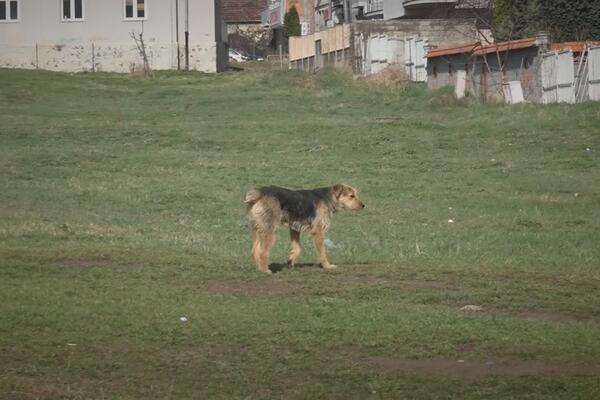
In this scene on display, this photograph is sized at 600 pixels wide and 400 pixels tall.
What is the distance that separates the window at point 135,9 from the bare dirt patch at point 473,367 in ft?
173

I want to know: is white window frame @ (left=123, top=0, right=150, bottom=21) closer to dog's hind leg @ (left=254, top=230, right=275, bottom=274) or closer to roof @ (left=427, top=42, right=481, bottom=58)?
roof @ (left=427, top=42, right=481, bottom=58)

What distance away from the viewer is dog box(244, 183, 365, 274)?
42.2 ft

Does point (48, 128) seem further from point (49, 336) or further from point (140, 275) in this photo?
point (49, 336)

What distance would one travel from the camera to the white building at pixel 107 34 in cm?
5925

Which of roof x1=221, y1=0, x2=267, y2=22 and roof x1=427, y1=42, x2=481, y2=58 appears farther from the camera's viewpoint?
roof x1=221, y1=0, x2=267, y2=22

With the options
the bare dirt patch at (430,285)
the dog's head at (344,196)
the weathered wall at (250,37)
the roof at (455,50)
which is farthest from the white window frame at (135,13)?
the bare dirt patch at (430,285)

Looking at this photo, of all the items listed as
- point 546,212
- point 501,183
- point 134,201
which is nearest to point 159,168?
point 134,201

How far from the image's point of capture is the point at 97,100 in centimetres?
4156

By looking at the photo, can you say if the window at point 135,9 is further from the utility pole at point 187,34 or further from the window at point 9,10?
the window at point 9,10

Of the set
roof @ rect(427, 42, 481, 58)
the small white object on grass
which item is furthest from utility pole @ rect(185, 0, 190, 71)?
the small white object on grass

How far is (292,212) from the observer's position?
13.1 m

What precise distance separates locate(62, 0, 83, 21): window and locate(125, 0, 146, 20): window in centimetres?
240

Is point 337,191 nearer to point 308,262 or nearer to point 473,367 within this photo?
point 308,262

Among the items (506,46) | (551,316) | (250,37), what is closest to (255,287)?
(551,316)
